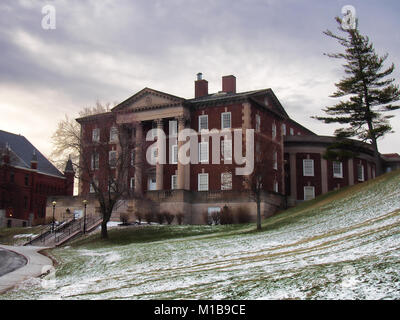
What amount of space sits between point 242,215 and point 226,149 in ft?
28.2

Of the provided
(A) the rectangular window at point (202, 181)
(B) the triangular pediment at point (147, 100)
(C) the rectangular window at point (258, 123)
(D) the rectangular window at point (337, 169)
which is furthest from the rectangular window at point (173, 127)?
(D) the rectangular window at point (337, 169)

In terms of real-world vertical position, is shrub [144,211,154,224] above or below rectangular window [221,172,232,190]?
below

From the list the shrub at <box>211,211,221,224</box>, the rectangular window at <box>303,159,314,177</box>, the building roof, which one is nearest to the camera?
the shrub at <box>211,211,221,224</box>

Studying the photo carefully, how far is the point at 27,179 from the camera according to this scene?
82938mm

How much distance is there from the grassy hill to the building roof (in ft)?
178

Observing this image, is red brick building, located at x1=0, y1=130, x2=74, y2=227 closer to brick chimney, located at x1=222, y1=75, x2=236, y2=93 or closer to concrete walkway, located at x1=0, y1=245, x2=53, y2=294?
brick chimney, located at x1=222, y1=75, x2=236, y2=93

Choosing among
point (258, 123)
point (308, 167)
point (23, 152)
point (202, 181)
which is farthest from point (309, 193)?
point (23, 152)

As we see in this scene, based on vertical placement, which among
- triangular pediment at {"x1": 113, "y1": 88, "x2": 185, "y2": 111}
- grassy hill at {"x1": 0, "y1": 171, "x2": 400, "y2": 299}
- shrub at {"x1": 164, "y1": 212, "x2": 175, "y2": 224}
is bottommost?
grassy hill at {"x1": 0, "y1": 171, "x2": 400, "y2": 299}

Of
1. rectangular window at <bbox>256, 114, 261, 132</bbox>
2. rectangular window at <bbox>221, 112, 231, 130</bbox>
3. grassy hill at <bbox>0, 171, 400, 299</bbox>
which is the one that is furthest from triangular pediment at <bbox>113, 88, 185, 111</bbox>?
grassy hill at <bbox>0, 171, 400, 299</bbox>

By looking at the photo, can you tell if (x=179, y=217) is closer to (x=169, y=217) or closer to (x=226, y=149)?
(x=169, y=217)

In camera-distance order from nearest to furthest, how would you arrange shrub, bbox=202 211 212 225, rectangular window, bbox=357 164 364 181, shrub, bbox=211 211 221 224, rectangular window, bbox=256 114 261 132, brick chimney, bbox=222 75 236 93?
shrub, bbox=211 211 221 224 → shrub, bbox=202 211 212 225 → rectangular window, bbox=256 114 261 132 → brick chimney, bbox=222 75 236 93 → rectangular window, bbox=357 164 364 181

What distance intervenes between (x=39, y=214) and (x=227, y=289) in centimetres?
7423

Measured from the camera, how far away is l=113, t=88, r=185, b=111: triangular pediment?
56188 mm
